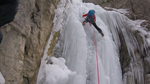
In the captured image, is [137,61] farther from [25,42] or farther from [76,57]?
[25,42]

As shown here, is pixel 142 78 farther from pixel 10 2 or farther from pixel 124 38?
pixel 10 2

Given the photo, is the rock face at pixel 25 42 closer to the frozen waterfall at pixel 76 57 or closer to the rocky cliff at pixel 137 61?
the frozen waterfall at pixel 76 57

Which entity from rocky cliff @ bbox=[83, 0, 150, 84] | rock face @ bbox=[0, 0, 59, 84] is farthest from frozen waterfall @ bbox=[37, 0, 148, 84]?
rock face @ bbox=[0, 0, 59, 84]

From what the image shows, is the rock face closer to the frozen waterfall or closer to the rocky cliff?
the frozen waterfall

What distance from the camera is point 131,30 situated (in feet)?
12.8

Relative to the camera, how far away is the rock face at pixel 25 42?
1.57 meters

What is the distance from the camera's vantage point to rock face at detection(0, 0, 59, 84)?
5.15 ft

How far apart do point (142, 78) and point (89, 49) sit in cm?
187

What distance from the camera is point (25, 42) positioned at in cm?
194

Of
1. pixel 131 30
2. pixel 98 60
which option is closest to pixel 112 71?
pixel 98 60

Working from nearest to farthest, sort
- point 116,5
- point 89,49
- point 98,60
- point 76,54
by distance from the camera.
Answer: point 76,54 → point 98,60 → point 89,49 → point 116,5

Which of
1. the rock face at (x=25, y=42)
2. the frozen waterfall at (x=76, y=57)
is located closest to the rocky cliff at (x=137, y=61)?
the frozen waterfall at (x=76, y=57)

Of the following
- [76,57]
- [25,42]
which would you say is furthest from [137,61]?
[25,42]

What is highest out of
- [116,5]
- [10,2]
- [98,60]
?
[116,5]
